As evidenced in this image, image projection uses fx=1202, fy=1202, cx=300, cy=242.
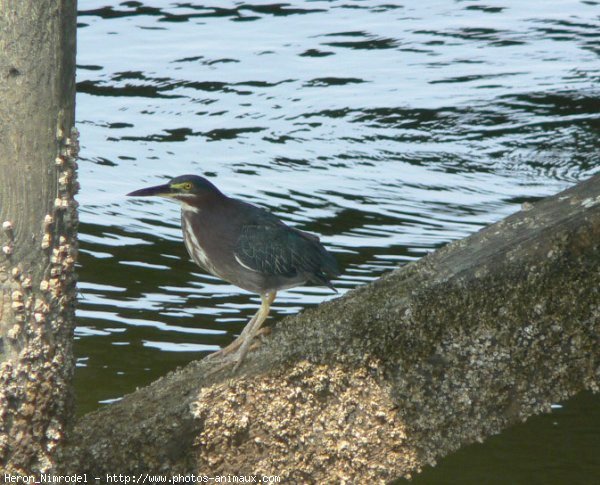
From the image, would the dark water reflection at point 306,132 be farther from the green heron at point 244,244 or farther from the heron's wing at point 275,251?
the heron's wing at point 275,251

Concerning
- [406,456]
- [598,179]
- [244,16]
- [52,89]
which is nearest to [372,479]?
[406,456]

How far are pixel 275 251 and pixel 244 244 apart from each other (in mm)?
129

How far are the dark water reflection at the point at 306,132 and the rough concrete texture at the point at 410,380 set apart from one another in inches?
75.8

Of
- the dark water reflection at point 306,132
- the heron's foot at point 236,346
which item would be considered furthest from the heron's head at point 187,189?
the dark water reflection at point 306,132

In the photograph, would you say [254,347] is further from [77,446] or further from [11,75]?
[11,75]

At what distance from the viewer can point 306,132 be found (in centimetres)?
986

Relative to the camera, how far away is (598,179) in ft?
13.4

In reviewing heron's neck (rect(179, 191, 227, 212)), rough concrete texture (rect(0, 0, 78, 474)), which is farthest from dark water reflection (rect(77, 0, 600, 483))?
rough concrete texture (rect(0, 0, 78, 474))

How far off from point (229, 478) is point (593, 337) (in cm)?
134

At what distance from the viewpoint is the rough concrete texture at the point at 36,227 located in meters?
3.43

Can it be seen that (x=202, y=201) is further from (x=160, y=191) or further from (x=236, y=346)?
(x=236, y=346)

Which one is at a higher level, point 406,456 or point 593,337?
point 593,337

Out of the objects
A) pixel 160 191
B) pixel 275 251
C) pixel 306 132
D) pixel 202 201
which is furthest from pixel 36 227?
pixel 306 132

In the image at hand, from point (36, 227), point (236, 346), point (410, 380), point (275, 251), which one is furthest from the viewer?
point (275, 251)
